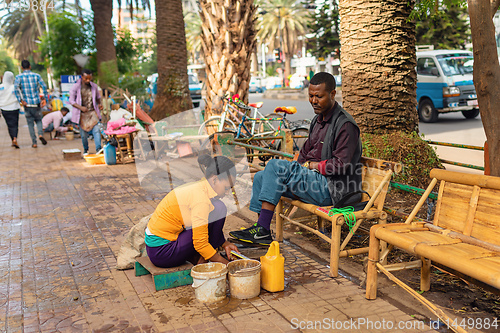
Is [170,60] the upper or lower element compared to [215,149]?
upper

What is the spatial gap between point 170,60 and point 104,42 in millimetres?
5256

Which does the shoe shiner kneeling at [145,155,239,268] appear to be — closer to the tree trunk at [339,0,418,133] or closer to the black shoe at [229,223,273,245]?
the black shoe at [229,223,273,245]

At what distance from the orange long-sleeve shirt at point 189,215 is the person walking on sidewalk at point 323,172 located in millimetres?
685

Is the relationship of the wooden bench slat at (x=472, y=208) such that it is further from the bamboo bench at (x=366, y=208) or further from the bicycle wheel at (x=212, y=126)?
the bicycle wheel at (x=212, y=126)

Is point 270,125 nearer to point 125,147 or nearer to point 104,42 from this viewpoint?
point 125,147

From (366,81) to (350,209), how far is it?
105 inches

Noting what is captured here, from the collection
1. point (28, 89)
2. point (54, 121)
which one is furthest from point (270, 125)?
point (54, 121)

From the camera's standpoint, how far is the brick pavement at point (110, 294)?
3.05 meters

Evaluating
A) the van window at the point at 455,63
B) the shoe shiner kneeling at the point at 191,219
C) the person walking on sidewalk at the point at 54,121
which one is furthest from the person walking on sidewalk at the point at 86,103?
the van window at the point at 455,63

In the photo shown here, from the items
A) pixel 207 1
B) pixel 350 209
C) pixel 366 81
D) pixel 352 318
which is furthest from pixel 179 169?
pixel 352 318

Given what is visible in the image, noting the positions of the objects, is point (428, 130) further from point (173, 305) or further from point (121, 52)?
point (121, 52)

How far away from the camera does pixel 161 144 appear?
1004cm

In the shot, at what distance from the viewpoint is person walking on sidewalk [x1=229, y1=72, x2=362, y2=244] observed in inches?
156

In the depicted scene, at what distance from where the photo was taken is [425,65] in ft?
50.3
